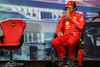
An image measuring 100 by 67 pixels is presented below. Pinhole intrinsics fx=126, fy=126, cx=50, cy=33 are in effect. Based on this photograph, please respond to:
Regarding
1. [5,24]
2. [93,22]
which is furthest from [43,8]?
[93,22]

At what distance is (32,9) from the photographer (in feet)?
11.0

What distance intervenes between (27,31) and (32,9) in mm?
602

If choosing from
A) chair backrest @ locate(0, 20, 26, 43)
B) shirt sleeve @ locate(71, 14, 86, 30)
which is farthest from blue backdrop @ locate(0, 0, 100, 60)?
shirt sleeve @ locate(71, 14, 86, 30)

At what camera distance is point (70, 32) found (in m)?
A: 2.93

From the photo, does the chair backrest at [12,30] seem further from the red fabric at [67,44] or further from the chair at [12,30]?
the red fabric at [67,44]

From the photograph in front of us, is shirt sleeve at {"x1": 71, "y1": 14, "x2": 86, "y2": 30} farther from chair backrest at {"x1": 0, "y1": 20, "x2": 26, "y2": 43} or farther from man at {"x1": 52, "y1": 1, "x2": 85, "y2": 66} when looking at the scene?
chair backrest at {"x1": 0, "y1": 20, "x2": 26, "y2": 43}

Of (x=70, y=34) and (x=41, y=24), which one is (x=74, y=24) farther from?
(x=41, y=24)

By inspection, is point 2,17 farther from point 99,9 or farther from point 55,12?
point 99,9

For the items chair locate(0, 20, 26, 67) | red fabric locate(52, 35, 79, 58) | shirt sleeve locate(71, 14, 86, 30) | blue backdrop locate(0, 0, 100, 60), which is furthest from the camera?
blue backdrop locate(0, 0, 100, 60)

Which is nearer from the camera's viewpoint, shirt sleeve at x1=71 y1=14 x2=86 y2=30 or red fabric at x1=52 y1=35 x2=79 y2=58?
red fabric at x1=52 y1=35 x2=79 y2=58

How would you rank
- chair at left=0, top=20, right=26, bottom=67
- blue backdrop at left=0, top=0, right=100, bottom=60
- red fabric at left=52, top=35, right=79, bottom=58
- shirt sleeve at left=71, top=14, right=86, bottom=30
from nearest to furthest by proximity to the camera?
red fabric at left=52, top=35, right=79, bottom=58
shirt sleeve at left=71, top=14, right=86, bottom=30
chair at left=0, top=20, right=26, bottom=67
blue backdrop at left=0, top=0, right=100, bottom=60

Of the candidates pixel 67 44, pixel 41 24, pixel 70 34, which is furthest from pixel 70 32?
pixel 41 24

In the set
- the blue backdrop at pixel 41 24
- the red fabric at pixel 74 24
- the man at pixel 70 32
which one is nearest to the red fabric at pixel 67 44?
the man at pixel 70 32

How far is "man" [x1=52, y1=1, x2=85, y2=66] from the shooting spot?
2.62 meters
